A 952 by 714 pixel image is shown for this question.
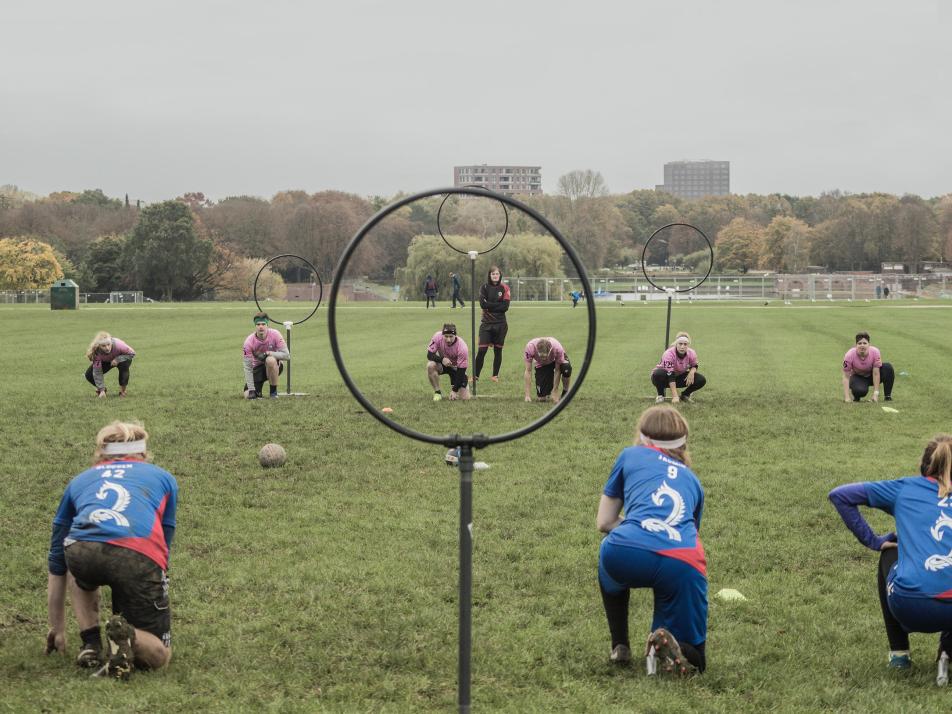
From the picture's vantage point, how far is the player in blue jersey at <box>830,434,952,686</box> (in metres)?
5.32

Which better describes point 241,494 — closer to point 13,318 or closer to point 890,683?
point 890,683

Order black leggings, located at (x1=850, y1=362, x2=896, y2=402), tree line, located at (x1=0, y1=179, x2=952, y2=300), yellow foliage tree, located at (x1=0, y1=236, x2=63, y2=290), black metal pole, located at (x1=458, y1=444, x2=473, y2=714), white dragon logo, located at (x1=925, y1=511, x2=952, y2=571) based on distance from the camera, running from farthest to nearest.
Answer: yellow foliage tree, located at (x1=0, y1=236, x2=63, y2=290)
tree line, located at (x1=0, y1=179, x2=952, y2=300)
black leggings, located at (x1=850, y1=362, x2=896, y2=402)
white dragon logo, located at (x1=925, y1=511, x2=952, y2=571)
black metal pole, located at (x1=458, y1=444, x2=473, y2=714)

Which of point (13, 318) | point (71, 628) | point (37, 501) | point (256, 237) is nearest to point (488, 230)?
point (37, 501)

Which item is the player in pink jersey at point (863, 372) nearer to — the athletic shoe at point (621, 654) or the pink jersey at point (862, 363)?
the pink jersey at point (862, 363)

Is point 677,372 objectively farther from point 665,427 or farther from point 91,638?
point 91,638

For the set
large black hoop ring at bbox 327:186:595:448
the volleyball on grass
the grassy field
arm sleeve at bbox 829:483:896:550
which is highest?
large black hoop ring at bbox 327:186:595:448

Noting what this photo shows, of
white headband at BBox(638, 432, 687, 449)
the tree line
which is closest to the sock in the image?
white headband at BBox(638, 432, 687, 449)

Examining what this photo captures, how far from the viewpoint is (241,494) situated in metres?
10.2

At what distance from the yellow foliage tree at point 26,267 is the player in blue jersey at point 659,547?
80.9 meters

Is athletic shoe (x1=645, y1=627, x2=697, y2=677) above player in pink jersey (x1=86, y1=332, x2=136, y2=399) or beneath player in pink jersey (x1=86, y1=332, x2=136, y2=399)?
beneath

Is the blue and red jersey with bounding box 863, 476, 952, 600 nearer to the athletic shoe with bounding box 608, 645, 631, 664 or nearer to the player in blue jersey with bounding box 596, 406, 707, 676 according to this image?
the player in blue jersey with bounding box 596, 406, 707, 676

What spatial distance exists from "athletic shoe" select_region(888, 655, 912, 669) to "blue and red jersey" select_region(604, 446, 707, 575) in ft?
4.26

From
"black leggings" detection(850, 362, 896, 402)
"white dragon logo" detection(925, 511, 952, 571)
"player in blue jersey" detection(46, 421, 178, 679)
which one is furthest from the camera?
"black leggings" detection(850, 362, 896, 402)

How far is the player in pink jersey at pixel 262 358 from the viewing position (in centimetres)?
1734
